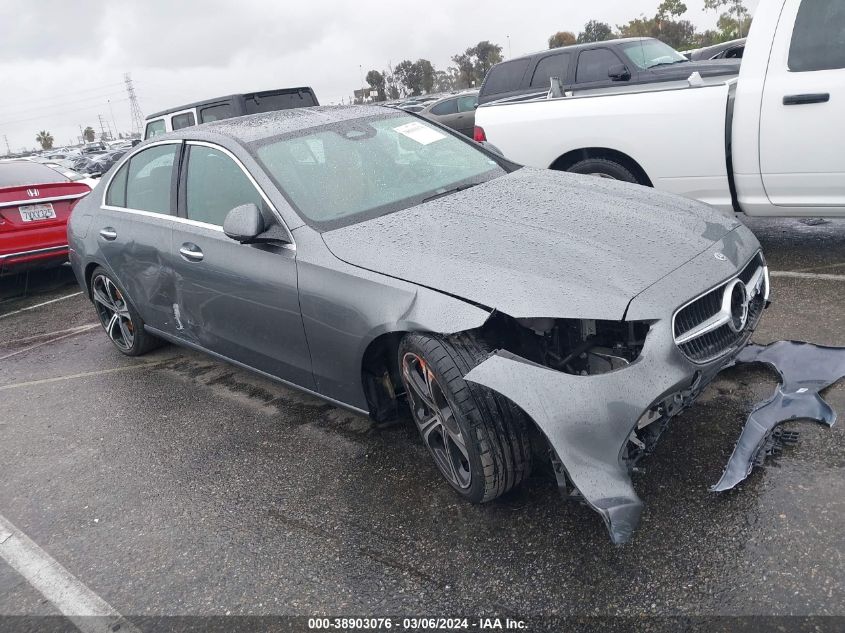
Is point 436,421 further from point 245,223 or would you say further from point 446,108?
point 446,108

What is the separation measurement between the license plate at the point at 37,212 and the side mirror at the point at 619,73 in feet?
22.9

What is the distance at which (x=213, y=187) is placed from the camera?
154 inches

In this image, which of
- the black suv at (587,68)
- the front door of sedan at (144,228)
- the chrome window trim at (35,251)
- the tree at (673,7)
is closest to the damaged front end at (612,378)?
the front door of sedan at (144,228)

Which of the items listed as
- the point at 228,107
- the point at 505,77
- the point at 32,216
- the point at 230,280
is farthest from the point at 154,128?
the point at 230,280

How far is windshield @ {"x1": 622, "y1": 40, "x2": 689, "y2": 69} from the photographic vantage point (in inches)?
398

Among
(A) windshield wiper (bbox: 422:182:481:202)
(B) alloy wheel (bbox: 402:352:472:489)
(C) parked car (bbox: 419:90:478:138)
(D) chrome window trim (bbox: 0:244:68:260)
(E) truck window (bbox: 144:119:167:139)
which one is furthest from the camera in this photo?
(C) parked car (bbox: 419:90:478:138)

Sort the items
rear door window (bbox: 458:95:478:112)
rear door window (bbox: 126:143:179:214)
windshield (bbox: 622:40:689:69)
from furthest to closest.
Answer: rear door window (bbox: 458:95:478:112)
windshield (bbox: 622:40:689:69)
rear door window (bbox: 126:143:179:214)

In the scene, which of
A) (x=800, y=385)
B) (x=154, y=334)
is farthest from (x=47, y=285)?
(x=800, y=385)

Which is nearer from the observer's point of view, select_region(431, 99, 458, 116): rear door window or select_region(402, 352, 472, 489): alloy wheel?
select_region(402, 352, 472, 489): alloy wheel

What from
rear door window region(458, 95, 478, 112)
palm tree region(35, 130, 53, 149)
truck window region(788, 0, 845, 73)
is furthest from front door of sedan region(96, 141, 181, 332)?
palm tree region(35, 130, 53, 149)

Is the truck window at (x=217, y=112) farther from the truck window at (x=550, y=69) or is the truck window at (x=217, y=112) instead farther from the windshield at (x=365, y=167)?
the windshield at (x=365, y=167)

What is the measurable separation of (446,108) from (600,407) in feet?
49.9

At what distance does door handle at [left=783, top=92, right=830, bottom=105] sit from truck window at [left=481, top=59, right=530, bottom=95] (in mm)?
6102

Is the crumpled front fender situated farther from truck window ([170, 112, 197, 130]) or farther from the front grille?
truck window ([170, 112, 197, 130])
